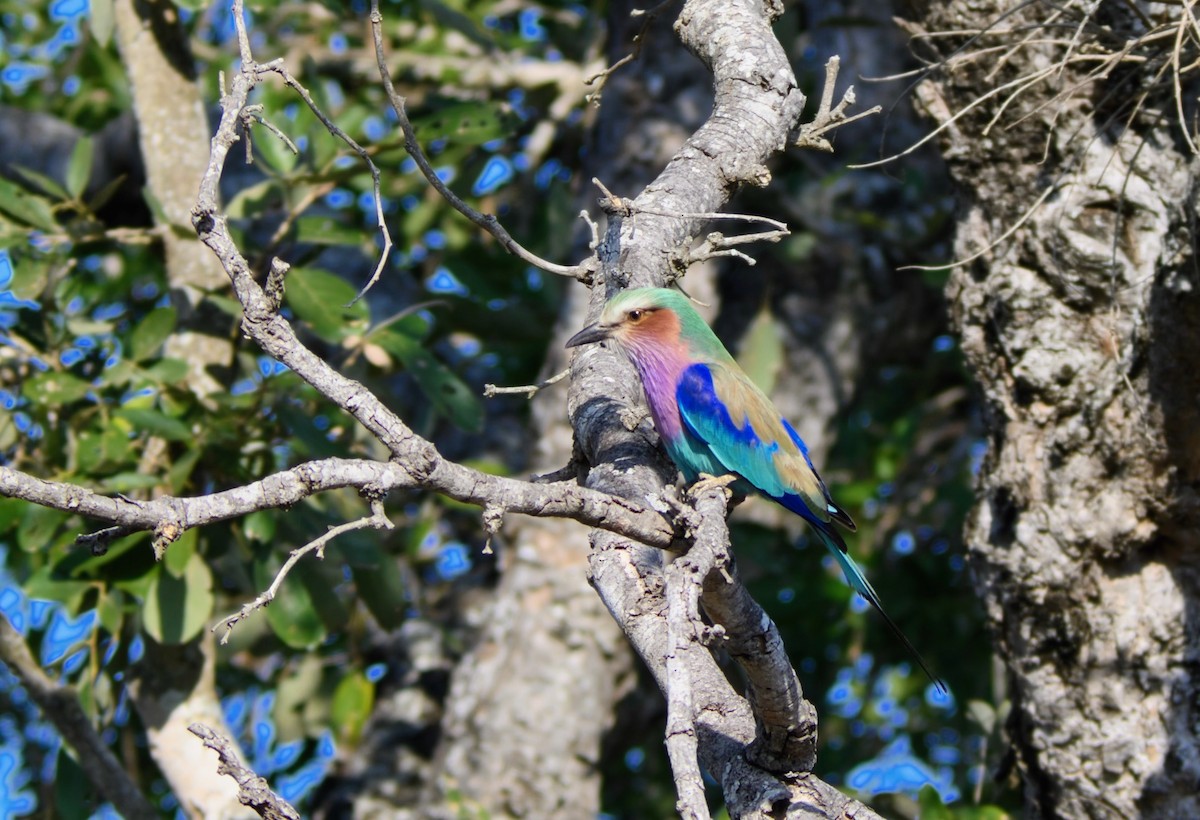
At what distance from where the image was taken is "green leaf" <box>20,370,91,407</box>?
11.6 ft

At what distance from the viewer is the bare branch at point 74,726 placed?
348 centimetres

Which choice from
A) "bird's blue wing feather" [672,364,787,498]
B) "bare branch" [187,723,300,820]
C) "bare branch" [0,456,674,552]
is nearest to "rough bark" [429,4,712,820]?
"bird's blue wing feather" [672,364,787,498]

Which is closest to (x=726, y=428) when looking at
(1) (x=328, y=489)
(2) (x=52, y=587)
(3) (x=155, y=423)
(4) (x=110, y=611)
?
(3) (x=155, y=423)

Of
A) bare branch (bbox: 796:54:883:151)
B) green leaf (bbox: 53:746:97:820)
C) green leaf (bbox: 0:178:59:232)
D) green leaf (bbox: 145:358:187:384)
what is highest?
green leaf (bbox: 0:178:59:232)

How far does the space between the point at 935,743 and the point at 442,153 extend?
3.49 m

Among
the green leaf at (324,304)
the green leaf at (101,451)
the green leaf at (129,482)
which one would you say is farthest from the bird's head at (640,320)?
the green leaf at (101,451)

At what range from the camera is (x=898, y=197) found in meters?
5.48

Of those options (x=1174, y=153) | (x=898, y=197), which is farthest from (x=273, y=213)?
(x=1174, y=153)

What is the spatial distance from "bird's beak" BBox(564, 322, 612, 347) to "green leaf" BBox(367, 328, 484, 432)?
3.69 ft

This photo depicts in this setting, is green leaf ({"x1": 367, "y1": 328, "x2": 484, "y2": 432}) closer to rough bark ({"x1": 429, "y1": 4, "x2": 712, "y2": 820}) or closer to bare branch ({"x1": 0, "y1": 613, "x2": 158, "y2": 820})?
rough bark ({"x1": 429, "y1": 4, "x2": 712, "y2": 820})

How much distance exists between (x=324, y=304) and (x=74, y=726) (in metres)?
1.39

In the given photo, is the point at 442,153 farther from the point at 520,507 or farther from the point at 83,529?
the point at 520,507

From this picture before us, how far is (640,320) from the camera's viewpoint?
2877 millimetres

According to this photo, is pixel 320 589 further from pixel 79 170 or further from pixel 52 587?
pixel 79 170
